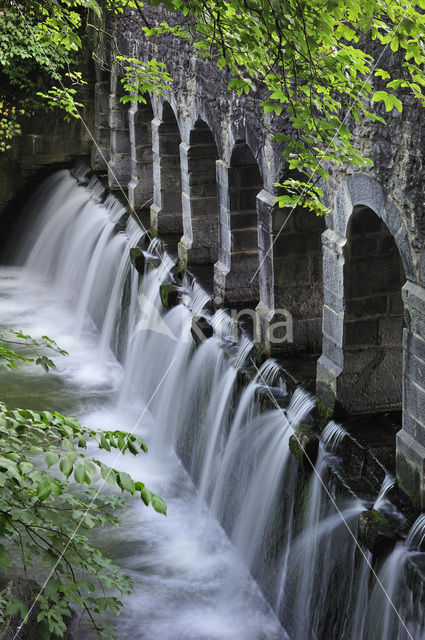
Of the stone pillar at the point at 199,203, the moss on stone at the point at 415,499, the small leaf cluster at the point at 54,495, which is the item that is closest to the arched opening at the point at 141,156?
the stone pillar at the point at 199,203

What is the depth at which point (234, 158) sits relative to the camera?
9211mm

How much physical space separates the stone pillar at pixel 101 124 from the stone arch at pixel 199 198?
4459 mm

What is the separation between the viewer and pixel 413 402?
595 cm

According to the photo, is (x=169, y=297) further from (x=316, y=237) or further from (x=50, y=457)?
(x=50, y=457)

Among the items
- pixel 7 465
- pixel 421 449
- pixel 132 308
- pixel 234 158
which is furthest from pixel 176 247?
pixel 7 465

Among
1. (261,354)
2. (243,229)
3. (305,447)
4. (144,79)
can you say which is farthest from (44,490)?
(243,229)

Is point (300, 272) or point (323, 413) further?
point (300, 272)

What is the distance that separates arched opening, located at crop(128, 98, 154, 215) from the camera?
13.5 meters

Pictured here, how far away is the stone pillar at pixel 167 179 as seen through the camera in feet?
40.0

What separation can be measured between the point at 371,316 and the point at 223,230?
305cm

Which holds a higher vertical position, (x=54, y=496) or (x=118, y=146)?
(x=118, y=146)

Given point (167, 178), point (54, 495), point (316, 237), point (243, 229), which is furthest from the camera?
point (167, 178)

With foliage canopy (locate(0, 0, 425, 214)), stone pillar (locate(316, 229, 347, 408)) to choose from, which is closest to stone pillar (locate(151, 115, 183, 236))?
stone pillar (locate(316, 229, 347, 408))

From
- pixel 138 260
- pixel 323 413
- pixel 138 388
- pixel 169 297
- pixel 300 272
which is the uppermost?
pixel 300 272
